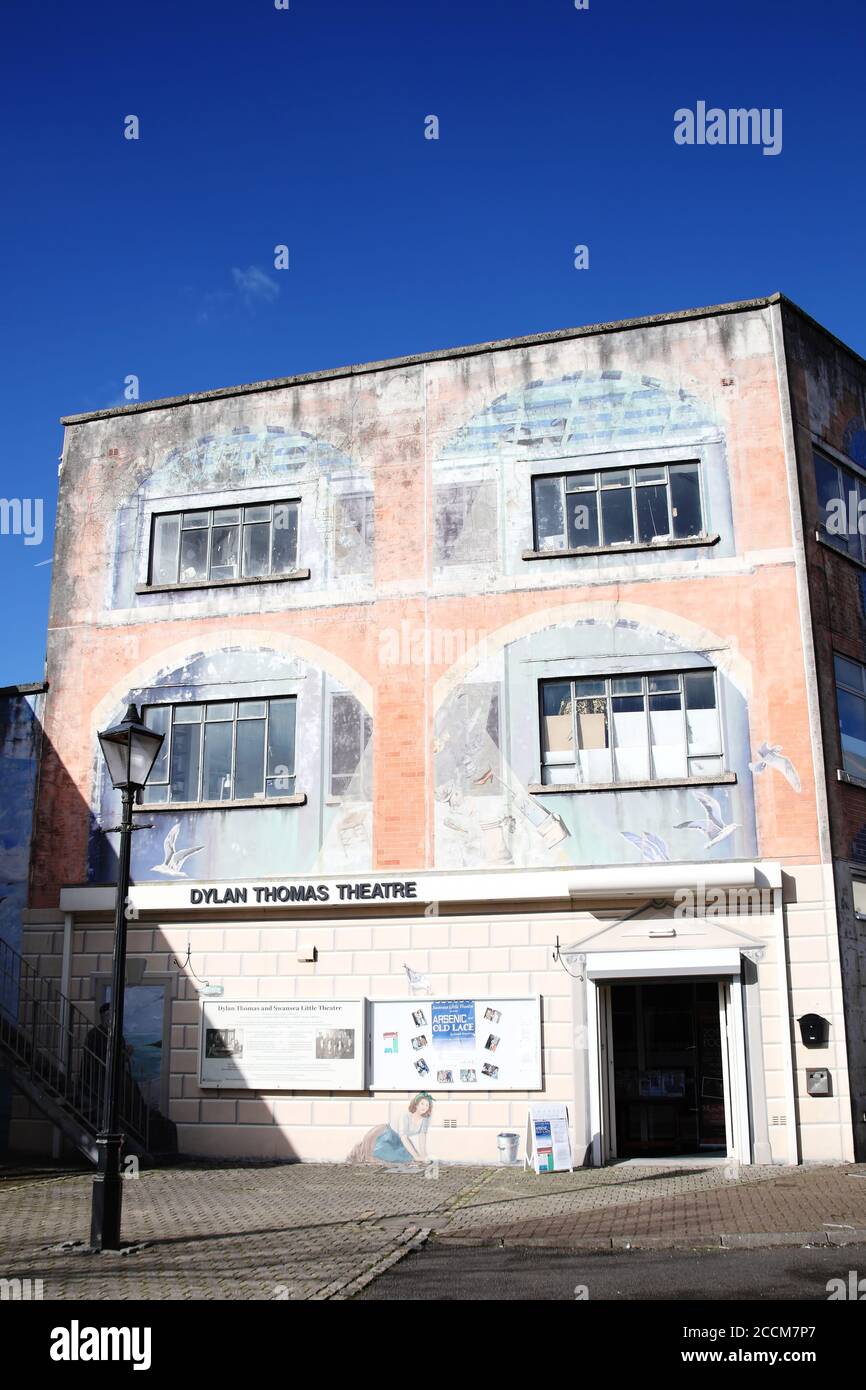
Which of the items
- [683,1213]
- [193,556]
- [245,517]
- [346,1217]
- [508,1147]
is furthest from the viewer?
[193,556]

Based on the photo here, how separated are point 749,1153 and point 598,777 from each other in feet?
17.4

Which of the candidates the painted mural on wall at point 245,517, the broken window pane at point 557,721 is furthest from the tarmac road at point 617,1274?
the painted mural on wall at point 245,517

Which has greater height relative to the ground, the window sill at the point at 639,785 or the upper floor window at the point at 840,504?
the upper floor window at the point at 840,504

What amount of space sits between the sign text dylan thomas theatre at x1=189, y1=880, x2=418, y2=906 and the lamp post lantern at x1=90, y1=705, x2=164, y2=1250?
20.2ft

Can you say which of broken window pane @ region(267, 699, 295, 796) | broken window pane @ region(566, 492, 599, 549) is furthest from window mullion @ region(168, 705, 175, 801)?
broken window pane @ region(566, 492, 599, 549)

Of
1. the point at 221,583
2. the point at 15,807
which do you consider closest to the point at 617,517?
the point at 221,583

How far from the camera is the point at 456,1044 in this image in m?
17.2

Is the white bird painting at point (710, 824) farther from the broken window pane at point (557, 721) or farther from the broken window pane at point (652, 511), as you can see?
the broken window pane at point (652, 511)

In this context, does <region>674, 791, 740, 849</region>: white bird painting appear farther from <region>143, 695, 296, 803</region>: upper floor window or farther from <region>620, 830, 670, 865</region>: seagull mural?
<region>143, 695, 296, 803</region>: upper floor window

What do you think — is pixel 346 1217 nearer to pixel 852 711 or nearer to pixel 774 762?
pixel 774 762

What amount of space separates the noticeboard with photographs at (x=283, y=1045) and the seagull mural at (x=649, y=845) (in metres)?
4.42

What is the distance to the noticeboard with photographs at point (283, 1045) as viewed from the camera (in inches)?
690

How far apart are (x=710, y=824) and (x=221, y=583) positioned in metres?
8.47
